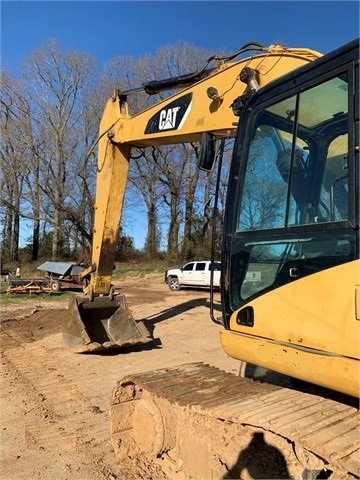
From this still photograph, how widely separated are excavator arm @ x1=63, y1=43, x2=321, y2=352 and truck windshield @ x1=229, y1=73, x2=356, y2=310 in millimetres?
1565

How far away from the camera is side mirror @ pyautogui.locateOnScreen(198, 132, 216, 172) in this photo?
3.89 m

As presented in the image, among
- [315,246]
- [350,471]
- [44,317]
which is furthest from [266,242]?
[44,317]

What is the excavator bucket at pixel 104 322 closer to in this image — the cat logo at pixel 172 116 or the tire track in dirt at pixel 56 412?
the tire track in dirt at pixel 56 412

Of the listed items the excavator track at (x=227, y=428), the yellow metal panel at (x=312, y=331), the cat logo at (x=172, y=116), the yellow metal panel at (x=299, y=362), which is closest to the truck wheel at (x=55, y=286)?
the cat logo at (x=172, y=116)

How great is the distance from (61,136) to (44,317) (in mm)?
25277

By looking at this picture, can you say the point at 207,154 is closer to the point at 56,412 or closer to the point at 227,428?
the point at 227,428

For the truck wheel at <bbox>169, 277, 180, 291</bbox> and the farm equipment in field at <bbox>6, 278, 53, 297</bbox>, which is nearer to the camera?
the farm equipment in field at <bbox>6, 278, 53, 297</bbox>

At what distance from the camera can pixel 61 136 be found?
33688mm

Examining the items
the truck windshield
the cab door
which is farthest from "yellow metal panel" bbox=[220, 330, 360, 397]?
the cab door

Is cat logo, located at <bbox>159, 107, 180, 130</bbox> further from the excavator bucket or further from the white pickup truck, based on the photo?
the white pickup truck

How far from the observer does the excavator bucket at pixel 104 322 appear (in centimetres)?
718

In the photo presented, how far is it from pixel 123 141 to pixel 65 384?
3727 mm

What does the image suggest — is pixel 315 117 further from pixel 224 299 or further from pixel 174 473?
pixel 174 473

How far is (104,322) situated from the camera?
775 centimetres
